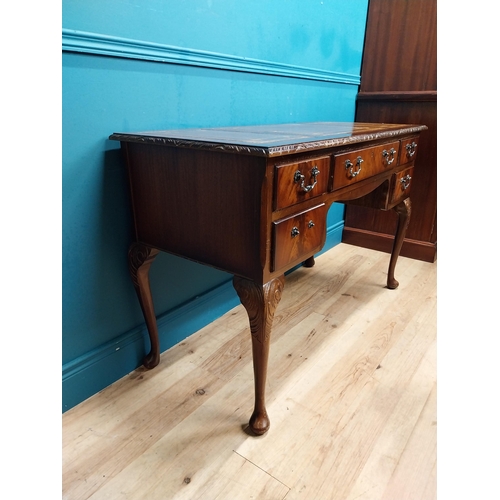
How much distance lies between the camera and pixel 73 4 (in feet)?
3.05

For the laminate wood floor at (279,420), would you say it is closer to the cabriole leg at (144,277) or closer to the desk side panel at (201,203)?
the cabriole leg at (144,277)

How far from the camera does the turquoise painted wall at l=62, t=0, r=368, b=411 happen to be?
1015mm

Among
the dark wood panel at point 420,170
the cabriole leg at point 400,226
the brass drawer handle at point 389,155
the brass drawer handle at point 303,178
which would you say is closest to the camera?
the brass drawer handle at point 303,178

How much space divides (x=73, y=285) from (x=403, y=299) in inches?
59.9

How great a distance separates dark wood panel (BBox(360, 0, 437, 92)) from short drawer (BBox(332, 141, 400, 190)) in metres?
0.90

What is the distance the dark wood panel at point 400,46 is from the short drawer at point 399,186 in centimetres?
71

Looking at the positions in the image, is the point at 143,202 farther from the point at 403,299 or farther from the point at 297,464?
the point at 403,299

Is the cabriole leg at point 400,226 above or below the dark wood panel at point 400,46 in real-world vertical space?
below

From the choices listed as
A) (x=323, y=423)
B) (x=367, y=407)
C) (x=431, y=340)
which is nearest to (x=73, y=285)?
(x=323, y=423)

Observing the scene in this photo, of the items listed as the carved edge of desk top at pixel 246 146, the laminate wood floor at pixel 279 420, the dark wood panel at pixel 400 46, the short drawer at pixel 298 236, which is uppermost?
the dark wood panel at pixel 400 46

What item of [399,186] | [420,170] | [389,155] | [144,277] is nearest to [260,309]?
[144,277]

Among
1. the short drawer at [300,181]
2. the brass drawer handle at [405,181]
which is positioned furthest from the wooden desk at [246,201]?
the brass drawer handle at [405,181]

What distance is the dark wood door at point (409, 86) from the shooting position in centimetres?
208

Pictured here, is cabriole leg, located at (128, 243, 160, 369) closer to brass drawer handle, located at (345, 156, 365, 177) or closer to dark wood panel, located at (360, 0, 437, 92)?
brass drawer handle, located at (345, 156, 365, 177)
